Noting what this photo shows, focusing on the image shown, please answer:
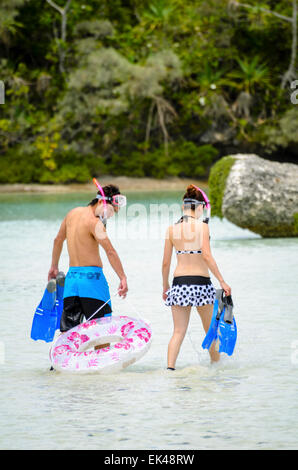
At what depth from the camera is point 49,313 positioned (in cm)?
702

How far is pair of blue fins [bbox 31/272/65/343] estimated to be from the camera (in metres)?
6.95

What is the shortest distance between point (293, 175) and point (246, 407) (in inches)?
454

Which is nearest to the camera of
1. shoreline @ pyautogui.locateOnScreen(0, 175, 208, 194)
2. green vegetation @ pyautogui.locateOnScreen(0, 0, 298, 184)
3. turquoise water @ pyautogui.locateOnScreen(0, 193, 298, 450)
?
turquoise water @ pyautogui.locateOnScreen(0, 193, 298, 450)

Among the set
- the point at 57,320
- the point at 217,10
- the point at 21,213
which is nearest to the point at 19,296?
the point at 57,320

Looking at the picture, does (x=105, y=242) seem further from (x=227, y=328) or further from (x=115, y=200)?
(x=227, y=328)

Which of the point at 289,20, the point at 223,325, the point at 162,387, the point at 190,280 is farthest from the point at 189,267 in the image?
the point at 289,20

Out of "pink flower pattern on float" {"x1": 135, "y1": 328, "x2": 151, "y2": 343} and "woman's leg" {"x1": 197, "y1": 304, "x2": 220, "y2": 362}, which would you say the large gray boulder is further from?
"pink flower pattern on float" {"x1": 135, "y1": 328, "x2": 151, "y2": 343}

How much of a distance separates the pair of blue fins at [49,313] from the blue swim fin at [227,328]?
4.16 ft

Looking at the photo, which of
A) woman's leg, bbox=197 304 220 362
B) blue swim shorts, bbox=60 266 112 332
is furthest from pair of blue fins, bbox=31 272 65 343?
woman's leg, bbox=197 304 220 362

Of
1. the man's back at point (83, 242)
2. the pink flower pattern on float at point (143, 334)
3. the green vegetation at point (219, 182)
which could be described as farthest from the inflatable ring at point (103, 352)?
the green vegetation at point (219, 182)

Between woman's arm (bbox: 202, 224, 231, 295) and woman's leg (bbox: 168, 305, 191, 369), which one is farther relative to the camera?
woman's leg (bbox: 168, 305, 191, 369)

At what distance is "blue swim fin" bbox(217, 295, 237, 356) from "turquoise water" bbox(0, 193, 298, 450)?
229 mm

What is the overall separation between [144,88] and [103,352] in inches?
1387

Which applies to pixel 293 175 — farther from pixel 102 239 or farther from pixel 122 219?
pixel 102 239
